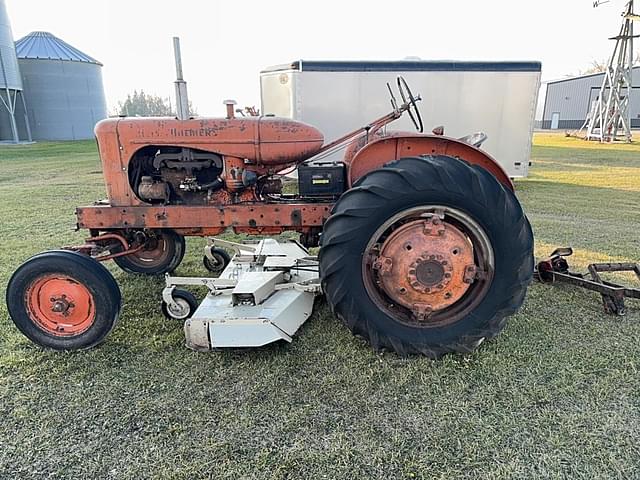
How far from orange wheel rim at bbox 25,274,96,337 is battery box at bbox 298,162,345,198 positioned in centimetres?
147

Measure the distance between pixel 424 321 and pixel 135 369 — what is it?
5.28 ft

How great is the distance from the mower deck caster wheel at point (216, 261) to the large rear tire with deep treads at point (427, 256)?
185 centimetres

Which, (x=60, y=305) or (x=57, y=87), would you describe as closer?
(x=60, y=305)

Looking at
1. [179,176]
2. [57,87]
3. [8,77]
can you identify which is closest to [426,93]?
[179,176]

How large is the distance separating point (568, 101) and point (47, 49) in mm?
42991

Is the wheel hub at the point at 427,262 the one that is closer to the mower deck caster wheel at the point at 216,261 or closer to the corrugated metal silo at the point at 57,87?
the mower deck caster wheel at the point at 216,261

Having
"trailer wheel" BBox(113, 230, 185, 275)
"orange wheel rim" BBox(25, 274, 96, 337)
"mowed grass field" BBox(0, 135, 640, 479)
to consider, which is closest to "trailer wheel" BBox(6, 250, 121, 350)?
"orange wheel rim" BBox(25, 274, 96, 337)

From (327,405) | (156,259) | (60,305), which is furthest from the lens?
(156,259)

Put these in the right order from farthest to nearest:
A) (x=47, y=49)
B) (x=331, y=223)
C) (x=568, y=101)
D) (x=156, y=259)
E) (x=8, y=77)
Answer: (x=568, y=101)
(x=47, y=49)
(x=8, y=77)
(x=156, y=259)
(x=331, y=223)

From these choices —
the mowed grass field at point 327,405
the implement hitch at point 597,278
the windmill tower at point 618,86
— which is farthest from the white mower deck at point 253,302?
the windmill tower at point 618,86

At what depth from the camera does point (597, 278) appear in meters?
3.18

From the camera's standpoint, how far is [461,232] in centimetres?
241

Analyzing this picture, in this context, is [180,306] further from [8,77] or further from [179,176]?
[8,77]

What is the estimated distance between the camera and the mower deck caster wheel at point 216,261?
13.0 feet
